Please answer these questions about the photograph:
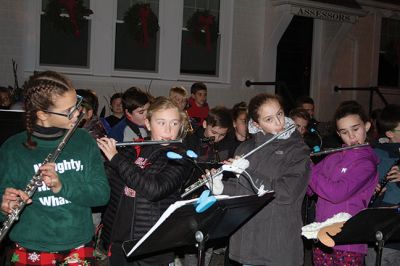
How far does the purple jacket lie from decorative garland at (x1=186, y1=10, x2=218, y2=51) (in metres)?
7.21


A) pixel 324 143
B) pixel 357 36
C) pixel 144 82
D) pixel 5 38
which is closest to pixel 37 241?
pixel 324 143


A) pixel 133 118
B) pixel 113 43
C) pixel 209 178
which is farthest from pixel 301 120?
pixel 113 43

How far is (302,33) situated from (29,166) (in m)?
10.3

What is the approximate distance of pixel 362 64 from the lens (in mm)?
13305

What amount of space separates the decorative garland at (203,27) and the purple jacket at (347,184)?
7.21m

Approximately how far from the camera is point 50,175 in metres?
2.71

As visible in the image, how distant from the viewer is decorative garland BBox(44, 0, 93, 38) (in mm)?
8953

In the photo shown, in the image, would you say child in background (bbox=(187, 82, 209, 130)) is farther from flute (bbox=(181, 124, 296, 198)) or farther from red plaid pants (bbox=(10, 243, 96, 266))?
red plaid pants (bbox=(10, 243, 96, 266))

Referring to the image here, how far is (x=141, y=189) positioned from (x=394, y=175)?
6.68 ft

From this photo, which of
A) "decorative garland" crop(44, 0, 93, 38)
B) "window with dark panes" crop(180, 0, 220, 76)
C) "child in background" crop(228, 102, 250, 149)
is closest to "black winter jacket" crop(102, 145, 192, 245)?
"child in background" crop(228, 102, 250, 149)

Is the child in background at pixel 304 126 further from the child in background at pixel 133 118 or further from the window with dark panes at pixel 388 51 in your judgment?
the window with dark panes at pixel 388 51

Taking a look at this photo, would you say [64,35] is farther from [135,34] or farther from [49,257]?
[49,257]

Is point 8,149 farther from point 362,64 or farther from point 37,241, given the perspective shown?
point 362,64

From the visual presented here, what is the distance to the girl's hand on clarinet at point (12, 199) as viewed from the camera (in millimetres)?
2682
